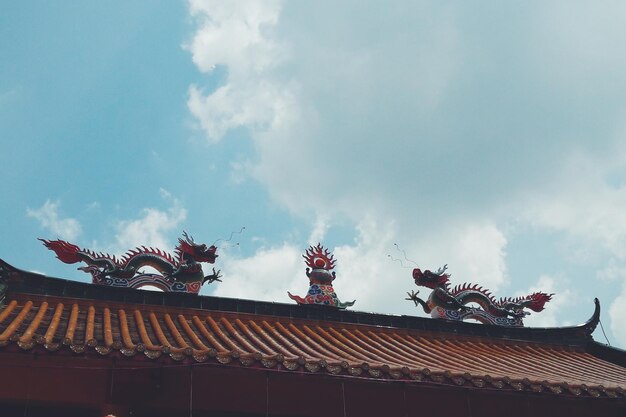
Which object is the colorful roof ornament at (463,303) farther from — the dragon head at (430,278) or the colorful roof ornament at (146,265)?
the colorful roof ornament at (146,265)

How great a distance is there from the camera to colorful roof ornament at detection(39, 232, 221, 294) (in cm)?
1134

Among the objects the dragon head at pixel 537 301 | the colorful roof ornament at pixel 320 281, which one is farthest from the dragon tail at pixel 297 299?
the dragon head at pixel 537 301

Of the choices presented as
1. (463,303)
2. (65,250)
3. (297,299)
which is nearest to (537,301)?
(463,303)

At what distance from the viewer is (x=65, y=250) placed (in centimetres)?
1147

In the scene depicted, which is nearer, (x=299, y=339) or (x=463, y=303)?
(x=299, y=339)

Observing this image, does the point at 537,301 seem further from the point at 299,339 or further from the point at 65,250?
the point at 65,250

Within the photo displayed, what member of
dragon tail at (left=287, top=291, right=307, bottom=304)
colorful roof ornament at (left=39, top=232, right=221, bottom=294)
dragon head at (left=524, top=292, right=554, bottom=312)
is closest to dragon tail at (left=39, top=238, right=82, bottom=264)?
colorful roof ornament at (left=39, top=232, right=221, bottom=294)

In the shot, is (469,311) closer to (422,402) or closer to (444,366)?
(444,366)

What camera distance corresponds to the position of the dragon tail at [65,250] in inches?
451

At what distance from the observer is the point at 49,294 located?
411 inches

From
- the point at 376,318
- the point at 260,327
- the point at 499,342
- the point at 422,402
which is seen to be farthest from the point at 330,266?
the point at 422,402

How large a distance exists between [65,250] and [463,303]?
7.89 meters

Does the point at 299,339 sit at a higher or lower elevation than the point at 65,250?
lower

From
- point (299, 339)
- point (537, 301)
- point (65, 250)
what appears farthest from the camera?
point (537, 301)
